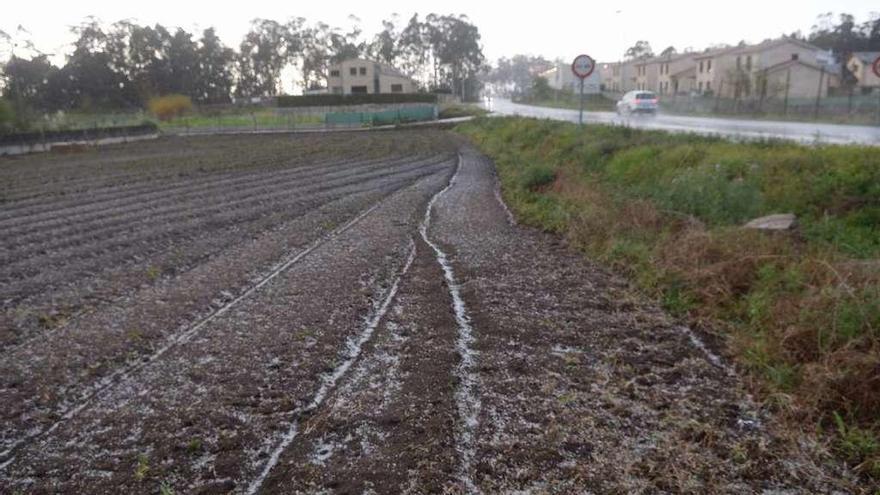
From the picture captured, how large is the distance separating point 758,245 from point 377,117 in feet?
137

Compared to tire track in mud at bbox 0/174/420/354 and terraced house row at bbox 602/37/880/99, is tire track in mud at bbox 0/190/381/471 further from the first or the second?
terraced house row at bbox 602/37/880/99

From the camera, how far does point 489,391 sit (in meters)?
4.94

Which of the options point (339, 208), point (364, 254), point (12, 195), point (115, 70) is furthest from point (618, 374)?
point (115, 70)

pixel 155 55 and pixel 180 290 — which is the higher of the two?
pixel 155 55

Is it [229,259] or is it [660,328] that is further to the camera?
[229,259]

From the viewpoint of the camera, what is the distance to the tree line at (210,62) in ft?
232

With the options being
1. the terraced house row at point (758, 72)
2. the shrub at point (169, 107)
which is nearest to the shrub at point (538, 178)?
the terraced house row at point (758, 72)

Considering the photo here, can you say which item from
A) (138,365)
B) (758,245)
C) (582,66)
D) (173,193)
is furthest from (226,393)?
(582,66)

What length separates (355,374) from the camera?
5297mm

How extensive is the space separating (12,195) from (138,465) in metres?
15.7

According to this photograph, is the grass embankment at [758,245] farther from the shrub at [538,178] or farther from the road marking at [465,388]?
the road marking at [465,388]

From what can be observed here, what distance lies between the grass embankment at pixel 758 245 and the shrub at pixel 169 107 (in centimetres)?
5344

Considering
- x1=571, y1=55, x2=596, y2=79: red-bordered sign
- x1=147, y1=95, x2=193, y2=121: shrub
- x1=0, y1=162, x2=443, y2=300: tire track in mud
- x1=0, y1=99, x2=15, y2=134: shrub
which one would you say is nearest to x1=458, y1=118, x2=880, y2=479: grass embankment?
x1=571, y1=55, x2=596, y2=79: red-bordered sign

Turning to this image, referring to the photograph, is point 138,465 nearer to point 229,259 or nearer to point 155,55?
point 229,259
